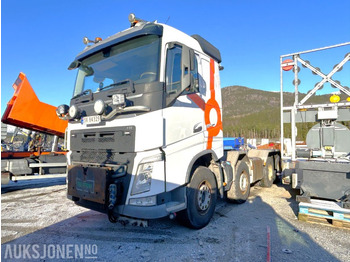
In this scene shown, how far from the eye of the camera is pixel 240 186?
18.2 feet

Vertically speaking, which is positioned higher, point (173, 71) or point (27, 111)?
point (173, 71)

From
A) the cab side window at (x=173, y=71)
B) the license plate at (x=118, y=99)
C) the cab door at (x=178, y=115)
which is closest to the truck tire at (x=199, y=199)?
the cab door at (x=178, y=115)

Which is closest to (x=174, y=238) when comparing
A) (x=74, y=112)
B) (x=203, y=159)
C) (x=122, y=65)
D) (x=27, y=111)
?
(x=203, y=159)

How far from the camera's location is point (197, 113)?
408 centimetres

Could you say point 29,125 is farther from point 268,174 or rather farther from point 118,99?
point 268,174

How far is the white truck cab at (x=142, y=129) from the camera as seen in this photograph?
126 inches

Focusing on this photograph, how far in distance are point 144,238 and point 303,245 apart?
2.46 metres

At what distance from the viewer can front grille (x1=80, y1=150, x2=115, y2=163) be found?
3.49 m

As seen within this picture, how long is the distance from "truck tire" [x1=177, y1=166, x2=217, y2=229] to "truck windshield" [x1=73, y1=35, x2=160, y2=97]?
6.04ft

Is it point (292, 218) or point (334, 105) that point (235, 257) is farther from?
point (334, 105)

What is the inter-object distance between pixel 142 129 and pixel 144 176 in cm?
66

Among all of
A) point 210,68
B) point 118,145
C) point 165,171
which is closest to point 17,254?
point 118,145

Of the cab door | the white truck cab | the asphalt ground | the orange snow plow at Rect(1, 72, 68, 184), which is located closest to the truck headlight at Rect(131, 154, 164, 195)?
the white truck cab

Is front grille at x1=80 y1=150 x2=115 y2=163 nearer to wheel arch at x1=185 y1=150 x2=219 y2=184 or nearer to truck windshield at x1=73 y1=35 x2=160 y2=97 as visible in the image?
truck windshield at x1=73 y1=35 x2=160 y2=97
